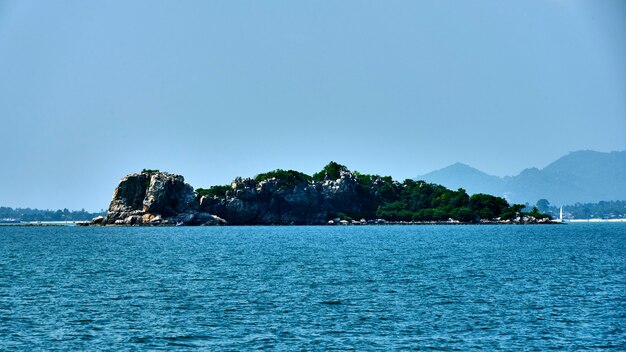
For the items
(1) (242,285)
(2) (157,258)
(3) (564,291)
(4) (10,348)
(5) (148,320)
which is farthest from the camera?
(2) (157,258)

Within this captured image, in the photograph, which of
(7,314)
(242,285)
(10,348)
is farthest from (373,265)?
(10,348)

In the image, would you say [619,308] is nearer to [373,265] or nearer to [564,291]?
[564,291]

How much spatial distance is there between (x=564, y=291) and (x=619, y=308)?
9407mm

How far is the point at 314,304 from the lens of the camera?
5522 centimetres

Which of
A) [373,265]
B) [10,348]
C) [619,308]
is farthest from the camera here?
[373,265]

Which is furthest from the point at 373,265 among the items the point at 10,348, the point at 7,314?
the point at 10,348

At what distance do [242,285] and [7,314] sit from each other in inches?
861

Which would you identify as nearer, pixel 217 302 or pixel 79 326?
pixel 79 326

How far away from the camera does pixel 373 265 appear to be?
285 feet

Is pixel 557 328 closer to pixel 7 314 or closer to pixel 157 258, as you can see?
pixel 7 314

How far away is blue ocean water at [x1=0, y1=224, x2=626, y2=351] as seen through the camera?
42.6m

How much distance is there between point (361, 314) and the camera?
167ft

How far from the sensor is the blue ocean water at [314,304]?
140 feet

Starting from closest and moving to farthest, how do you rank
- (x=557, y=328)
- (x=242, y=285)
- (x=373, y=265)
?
(x=557, y=328) → (x=242, y=285) → (x=373, y=265)
